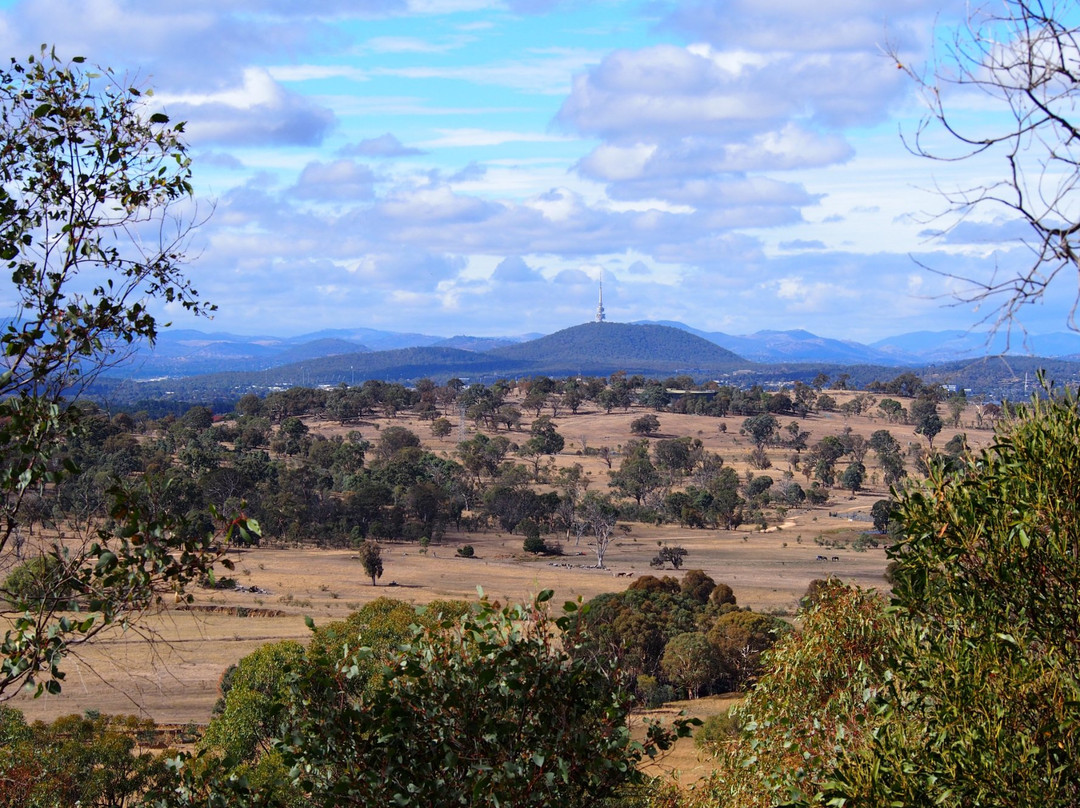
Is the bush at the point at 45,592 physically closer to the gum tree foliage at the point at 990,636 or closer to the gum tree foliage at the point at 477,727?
the gum tree foliage at the point at 477,727

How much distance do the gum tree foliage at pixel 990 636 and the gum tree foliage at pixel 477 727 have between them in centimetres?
139

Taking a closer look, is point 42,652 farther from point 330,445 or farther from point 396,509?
point 330,445

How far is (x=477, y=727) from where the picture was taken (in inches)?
216

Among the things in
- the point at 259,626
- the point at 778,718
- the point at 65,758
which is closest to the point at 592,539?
the point at 259,626

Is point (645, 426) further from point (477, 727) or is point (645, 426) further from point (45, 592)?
point (45, 592)

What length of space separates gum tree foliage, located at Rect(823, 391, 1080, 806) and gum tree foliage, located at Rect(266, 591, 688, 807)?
1387mm

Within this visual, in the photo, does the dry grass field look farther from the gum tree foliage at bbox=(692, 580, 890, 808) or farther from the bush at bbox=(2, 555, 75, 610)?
the bush at bbox=(2, 555, 75, 610)

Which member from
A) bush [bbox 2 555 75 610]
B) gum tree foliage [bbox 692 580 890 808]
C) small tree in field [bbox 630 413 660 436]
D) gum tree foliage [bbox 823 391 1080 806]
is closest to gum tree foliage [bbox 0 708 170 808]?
gum tree foliage [bbox 692 580 890 808]

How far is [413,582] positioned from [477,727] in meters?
41.3

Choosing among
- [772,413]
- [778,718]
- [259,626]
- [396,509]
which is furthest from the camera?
[772,413]

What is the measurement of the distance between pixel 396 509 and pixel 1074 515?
186ft

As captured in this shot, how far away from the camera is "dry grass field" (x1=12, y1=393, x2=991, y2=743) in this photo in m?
29.2

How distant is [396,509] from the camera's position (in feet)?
199

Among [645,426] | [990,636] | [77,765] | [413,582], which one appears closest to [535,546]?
[413,582]
